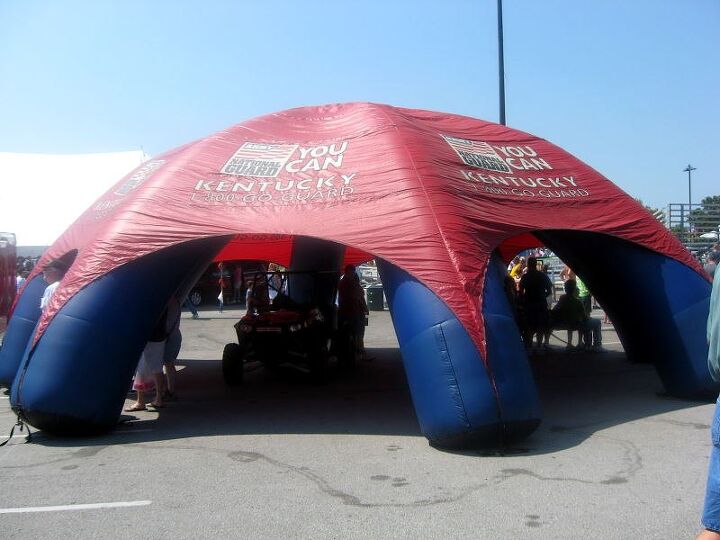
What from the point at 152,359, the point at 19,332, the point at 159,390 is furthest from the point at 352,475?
the point at 19,332

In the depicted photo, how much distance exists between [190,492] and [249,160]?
5153 millimetres

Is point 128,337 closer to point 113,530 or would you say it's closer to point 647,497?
point 113,530

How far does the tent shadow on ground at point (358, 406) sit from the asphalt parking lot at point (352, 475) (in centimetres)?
4

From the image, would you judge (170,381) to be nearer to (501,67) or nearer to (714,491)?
(714,491)

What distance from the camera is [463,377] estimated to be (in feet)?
24.5

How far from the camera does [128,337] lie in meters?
8.68

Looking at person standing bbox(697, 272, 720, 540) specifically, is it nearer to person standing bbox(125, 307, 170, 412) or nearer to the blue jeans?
the blue jeans

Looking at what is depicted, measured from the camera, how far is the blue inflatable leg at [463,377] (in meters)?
7.39

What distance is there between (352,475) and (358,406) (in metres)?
3.48

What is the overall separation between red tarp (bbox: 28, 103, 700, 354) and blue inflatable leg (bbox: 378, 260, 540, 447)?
0.57ft

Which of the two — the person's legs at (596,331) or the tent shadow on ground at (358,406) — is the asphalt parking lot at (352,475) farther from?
the person's legs at (596,331)

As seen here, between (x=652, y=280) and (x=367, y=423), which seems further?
(x=652, y=280)

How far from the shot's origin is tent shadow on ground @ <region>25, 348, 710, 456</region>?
8.64 m

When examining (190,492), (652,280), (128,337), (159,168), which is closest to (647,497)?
(190,492)
